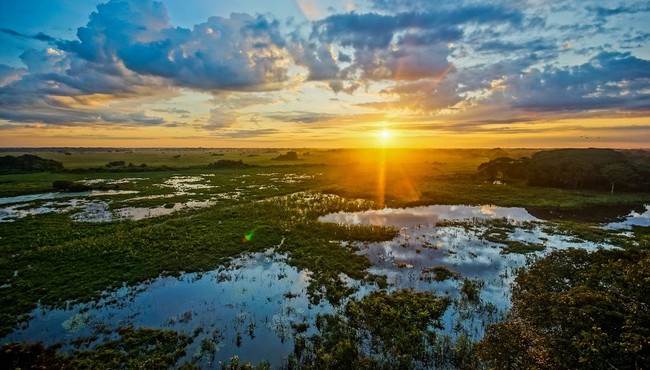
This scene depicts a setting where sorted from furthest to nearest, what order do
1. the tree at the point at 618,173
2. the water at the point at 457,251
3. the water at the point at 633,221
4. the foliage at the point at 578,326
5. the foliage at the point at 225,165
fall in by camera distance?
the foliage at the point at 225,165 < the tree at the point at 618,173 < the water at the point at 633,221 < the water at the point at 457,251 < the foliage at the point at 578,326

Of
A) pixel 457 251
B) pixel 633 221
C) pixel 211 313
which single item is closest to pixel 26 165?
pixel 211 313

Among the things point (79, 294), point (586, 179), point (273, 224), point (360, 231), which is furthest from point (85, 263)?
point (586, 179)

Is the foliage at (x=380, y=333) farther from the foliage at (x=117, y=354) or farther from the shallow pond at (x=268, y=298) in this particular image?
the foliage at (x=117, y=354)

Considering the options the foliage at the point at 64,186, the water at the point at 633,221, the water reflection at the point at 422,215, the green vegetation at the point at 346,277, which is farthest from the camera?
the foliage at the point at 64,186

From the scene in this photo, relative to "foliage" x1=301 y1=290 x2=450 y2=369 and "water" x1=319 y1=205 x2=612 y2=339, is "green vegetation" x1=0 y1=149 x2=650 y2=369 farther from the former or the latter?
"water" x1=319 y1=205 x2=612 y2=339

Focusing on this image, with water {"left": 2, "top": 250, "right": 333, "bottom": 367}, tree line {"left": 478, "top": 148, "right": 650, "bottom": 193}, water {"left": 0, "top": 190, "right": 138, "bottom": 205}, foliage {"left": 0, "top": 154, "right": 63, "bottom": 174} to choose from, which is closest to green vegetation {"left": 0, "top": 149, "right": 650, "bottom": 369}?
water {"left": 2, "top": 250, "right": 333, "bottom": 367}

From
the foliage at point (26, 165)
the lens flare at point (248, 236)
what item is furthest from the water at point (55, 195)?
the foliage at point (26, 165)

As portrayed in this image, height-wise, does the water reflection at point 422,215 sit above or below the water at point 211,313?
below

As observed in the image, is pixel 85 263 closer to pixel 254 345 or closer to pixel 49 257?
pixel 49 257
